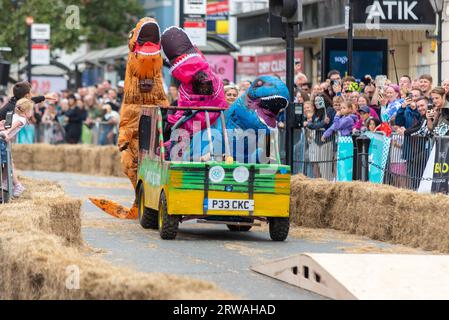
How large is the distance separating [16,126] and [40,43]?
83.4 ft

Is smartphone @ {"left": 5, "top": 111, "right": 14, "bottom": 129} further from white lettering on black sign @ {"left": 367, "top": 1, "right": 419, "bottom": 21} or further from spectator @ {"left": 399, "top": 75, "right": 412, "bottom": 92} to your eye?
white lettering on black sign @ {"left": 367, "top": 1, "right": 419, "bottom": 21}

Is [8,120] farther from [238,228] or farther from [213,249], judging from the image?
[213,249]

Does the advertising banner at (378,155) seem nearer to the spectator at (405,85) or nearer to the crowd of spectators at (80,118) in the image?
the spectator at (405,85)

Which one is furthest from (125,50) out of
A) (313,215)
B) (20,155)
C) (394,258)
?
(394,258)

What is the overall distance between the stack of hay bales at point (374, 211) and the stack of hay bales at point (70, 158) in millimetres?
16744

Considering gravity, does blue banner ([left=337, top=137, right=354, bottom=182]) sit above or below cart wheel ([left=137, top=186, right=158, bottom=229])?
above

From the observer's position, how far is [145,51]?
19.9m

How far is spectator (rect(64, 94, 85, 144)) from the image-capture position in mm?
37250

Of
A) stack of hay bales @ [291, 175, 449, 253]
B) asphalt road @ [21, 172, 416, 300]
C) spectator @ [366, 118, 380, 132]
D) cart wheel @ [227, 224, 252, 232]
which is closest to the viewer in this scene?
asphalt road @ [21, 172, 416, 300]

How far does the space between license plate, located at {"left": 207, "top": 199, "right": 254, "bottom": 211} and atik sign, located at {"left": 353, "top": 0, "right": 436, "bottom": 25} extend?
12.2m

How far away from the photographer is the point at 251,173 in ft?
56.2

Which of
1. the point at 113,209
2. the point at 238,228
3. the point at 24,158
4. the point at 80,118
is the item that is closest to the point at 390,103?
the point at 238,228

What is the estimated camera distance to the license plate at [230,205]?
1702 cm

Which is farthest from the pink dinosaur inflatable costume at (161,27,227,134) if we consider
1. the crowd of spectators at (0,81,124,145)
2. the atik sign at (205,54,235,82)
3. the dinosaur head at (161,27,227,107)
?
the atik sign at (205,54,235,82)
